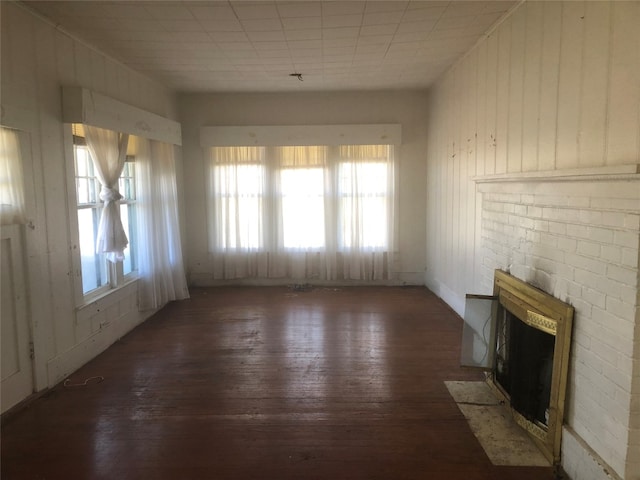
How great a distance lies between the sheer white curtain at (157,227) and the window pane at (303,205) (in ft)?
5.43

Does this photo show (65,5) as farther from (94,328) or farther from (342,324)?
(342,324)

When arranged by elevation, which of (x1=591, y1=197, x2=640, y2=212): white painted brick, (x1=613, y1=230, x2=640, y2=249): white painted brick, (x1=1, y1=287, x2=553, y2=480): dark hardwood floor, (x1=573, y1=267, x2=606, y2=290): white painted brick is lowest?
(x1=1, y1=287, x2=553, y2=480): dark hardwood floor

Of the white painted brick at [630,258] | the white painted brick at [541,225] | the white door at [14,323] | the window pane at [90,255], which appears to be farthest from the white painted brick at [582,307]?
the window pane at [90,255]

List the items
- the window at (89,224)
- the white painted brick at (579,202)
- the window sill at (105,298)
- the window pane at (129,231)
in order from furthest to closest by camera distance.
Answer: the window pane at (129,231)
the window at (89,224)
the window sill at (105,298)
the white painted brick at (579,202)

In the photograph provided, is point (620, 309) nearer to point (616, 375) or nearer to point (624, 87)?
point (616, 375)

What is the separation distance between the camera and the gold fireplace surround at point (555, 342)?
7.73 ft

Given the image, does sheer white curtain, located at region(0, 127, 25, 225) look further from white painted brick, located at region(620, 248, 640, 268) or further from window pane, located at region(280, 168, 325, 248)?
window pane, located at region(280, 168, 325, 248)

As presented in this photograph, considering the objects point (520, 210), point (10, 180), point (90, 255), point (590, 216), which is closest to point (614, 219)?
point (590, 216)

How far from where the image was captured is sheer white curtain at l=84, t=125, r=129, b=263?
13.9 feet

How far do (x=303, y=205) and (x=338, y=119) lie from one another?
1.39 metres

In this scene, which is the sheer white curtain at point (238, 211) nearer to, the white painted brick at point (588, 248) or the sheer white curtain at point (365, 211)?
the sheer white curtain at point (365, 211)

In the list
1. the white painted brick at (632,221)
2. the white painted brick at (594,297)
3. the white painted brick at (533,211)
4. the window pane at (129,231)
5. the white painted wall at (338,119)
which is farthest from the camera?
the white painted wall at (338,119)

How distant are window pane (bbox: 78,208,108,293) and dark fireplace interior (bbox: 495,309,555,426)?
3623 mm

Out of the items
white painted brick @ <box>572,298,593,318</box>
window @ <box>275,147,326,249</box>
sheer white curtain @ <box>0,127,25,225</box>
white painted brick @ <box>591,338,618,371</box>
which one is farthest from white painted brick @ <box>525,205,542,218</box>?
window @ <box>275,147,326,249</box>
